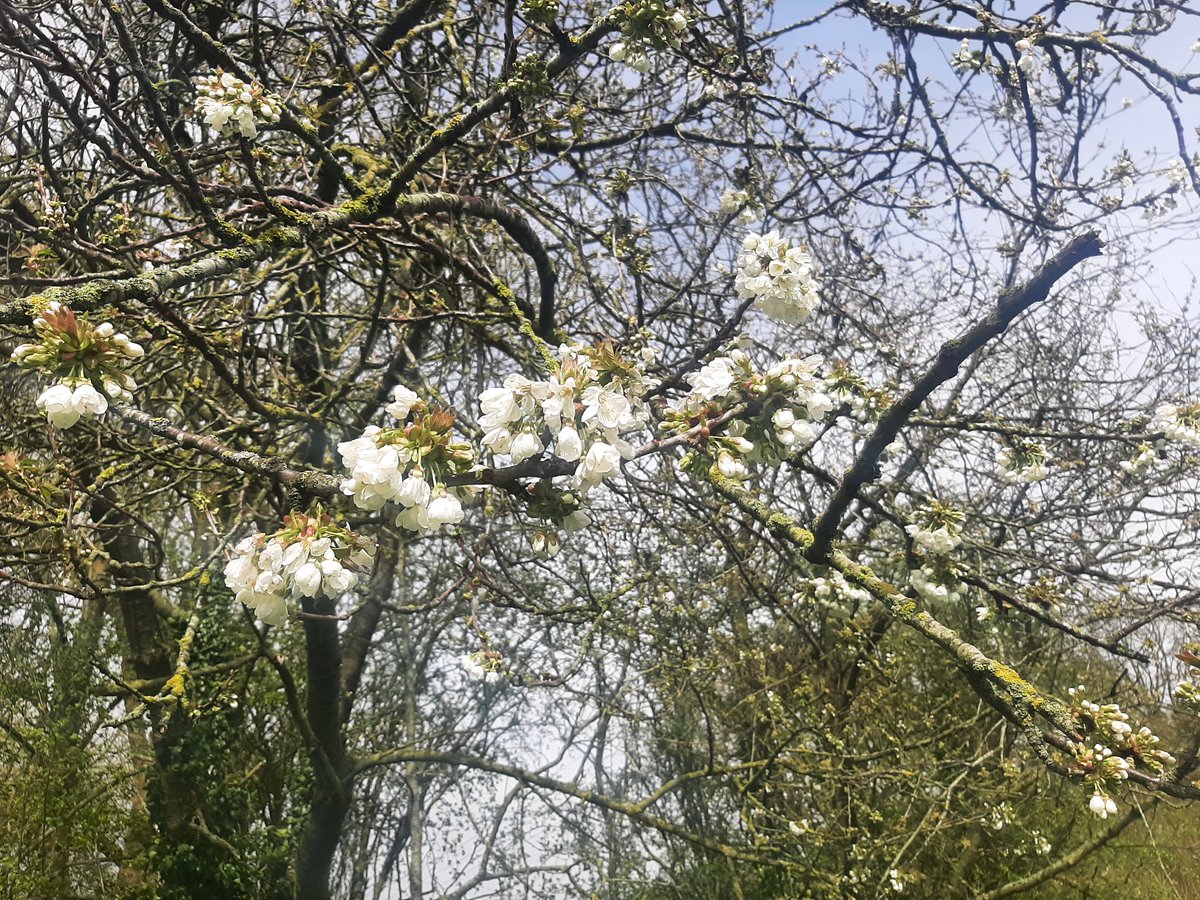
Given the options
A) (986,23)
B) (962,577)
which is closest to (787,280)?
(962,577)

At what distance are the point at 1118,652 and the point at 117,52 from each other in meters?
4.62

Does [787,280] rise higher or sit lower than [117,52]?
lower

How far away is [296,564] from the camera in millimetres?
1167

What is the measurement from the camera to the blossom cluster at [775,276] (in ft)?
6.53

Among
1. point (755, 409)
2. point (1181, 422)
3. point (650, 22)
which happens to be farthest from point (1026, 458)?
point (650, 22)

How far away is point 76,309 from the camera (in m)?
1.24

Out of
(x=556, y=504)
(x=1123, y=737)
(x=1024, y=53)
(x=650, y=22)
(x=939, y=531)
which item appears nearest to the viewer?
(x=1123, y=737)

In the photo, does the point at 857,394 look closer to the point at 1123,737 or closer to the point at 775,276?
the point at 775,276

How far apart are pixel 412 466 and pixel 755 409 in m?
0.78

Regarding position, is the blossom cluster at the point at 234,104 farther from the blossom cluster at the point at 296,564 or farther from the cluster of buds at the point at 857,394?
the cluster of buds at the point at 857,394

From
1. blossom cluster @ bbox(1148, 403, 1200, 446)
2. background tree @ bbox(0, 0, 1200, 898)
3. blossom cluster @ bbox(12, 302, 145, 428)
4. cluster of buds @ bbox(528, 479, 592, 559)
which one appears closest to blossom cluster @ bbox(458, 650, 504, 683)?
background tree @ bbox(0, 0, 1200, 898)

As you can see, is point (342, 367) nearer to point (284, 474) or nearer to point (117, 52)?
point (117, 52)

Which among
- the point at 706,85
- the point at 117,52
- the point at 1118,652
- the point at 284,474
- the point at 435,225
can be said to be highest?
the point at 117,52

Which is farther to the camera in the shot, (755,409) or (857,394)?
(857,394)
